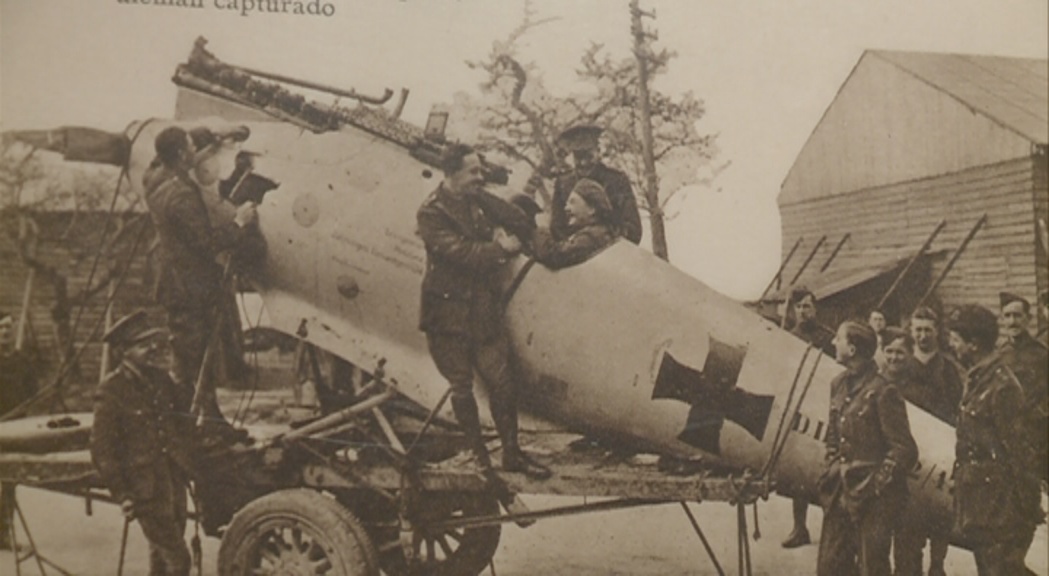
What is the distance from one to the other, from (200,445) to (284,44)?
76.5 inches

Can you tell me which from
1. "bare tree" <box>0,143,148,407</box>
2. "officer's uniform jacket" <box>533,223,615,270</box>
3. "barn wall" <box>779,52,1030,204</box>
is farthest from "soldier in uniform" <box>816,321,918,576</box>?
"bare tree" <box>0,143,148,407</box>

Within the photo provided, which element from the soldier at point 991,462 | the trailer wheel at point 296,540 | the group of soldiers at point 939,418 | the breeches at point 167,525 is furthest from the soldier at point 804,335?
the breeches at point 167,525

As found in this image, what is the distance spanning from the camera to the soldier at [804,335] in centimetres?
472

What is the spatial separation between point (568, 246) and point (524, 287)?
10.7 inches

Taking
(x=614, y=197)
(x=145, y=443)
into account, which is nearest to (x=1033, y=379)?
(x=614, y=197)

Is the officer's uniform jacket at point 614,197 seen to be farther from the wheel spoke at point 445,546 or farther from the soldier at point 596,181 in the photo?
the wheel spoke at point 445,546

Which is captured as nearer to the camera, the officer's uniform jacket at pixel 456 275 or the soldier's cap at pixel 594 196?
the officer's uniform jacket at pixel 456 275

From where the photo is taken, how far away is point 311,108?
4.84m

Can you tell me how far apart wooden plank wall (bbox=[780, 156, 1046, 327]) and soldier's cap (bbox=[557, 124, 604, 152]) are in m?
1.01

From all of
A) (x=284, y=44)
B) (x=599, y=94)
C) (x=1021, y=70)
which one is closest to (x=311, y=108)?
(x=284, y=44)

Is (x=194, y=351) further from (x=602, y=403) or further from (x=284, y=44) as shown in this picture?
(x=602, y=403)

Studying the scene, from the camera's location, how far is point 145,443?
4.71 metres

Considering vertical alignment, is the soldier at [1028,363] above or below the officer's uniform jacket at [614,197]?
below

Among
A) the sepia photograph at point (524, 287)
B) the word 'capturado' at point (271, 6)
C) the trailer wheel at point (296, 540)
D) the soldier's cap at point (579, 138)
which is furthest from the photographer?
the word 'capturado' at point (271, 6)
